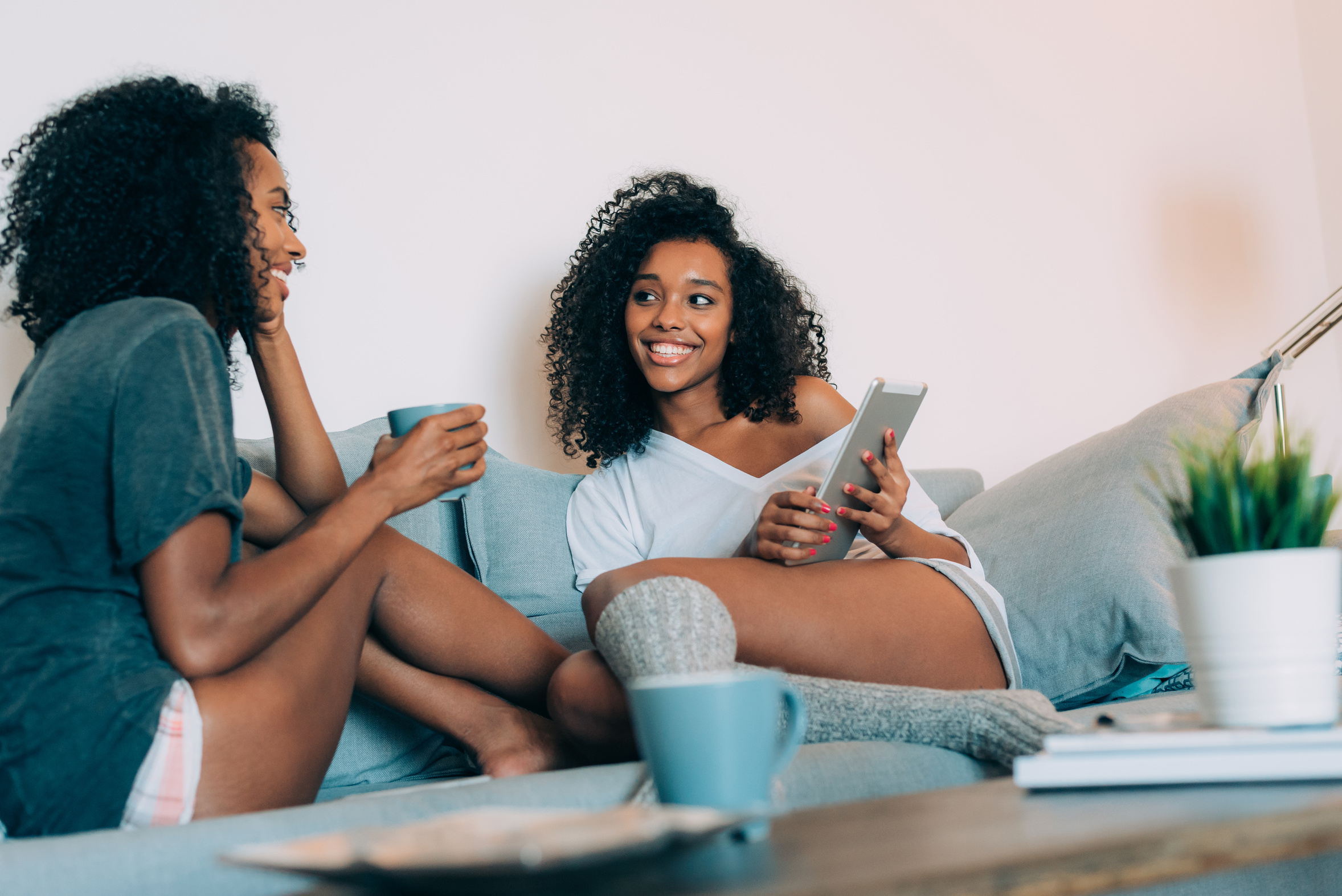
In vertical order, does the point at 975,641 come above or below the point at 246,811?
below

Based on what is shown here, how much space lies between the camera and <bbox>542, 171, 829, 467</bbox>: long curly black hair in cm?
205

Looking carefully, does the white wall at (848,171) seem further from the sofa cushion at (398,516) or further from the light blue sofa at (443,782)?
the light blue sofa at (443,782)

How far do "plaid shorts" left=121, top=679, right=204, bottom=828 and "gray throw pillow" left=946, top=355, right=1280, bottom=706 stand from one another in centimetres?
119

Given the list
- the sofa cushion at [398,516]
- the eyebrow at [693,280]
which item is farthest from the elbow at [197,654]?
the eyebrow at [693,280]

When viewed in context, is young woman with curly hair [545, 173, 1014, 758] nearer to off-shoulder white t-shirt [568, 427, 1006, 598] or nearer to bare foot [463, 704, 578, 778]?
off-shoulder white t-shirt [568, 427, 1006, 598]

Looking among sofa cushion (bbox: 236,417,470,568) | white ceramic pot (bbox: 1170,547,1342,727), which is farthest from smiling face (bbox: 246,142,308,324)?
white ceramic pot (bbox: 1170,547,1342,727)

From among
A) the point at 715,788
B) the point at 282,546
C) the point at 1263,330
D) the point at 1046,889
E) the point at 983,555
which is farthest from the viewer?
the point at 1263,330

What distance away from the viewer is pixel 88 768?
37.6 inches

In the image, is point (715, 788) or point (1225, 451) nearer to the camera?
point (715, 788)

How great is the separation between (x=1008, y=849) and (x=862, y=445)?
99 cm

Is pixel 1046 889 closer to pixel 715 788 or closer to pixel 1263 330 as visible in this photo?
pixel 715 788

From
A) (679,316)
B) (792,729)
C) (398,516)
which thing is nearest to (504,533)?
(398,516)

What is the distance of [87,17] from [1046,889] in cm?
210

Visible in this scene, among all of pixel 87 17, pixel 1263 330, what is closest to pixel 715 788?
pixel 87 17
